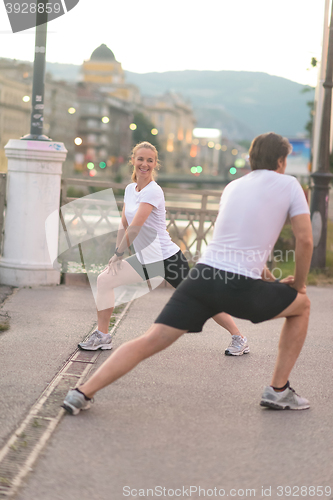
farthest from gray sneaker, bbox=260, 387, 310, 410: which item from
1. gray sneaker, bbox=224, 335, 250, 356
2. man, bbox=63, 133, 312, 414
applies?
gray sneaker, bbox=224, 335, 250, 356

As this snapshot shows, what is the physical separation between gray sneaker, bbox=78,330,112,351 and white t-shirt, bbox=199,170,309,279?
194cm

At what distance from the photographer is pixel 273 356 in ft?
18.0

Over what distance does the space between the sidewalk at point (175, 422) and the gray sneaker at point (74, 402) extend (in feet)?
0.17

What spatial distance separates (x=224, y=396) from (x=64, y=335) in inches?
78.3

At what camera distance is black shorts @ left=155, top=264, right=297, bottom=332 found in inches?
140

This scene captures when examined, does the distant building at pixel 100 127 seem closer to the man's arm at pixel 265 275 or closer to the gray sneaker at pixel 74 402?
the man's arm at pixel 265 275

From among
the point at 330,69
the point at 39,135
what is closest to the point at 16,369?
the point at 39,135

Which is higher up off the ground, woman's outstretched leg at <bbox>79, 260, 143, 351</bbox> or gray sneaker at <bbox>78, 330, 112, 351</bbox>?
woman's outstretched leg at <bbox>79, 260, 143, 351</bbox>

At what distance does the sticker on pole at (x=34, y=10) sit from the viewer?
26.3 ft

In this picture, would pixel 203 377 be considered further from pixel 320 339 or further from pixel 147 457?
pixel 320 339

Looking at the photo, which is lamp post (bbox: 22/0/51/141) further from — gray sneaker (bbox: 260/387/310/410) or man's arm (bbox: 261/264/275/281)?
gray sneaker (bbox: 260/387/310/410)

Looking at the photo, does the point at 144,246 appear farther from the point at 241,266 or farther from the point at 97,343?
the point at 241,266

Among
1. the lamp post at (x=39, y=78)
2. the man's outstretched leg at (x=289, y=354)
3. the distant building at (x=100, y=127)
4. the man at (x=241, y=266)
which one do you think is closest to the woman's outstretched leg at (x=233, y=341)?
the man's outstretched leg at (x=289, y=354)

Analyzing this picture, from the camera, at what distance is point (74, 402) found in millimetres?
3654
